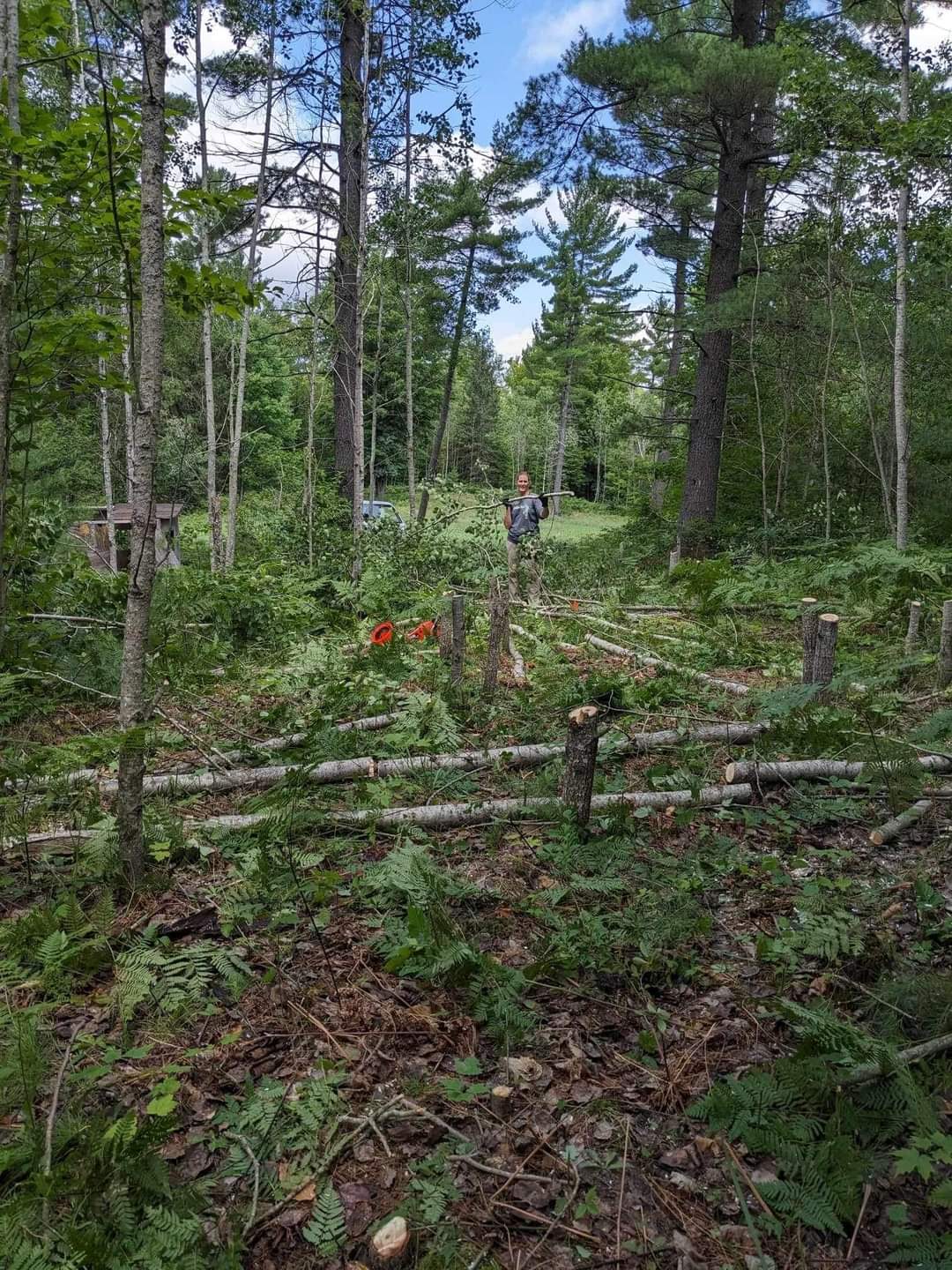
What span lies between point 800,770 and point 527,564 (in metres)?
5.22

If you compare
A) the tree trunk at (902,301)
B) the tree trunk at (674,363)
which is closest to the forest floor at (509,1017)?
the tree trunk at (902,301)

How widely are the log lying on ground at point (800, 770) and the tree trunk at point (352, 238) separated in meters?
6.59

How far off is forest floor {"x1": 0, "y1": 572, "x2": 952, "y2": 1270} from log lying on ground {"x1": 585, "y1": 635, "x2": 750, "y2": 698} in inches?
56.1

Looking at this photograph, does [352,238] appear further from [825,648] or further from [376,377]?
[825,648]

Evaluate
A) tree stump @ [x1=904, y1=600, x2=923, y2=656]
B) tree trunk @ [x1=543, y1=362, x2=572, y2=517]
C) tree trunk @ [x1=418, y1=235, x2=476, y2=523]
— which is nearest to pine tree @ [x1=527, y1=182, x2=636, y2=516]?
tree trunk @ [x1=543, y1=362, x2=572, y2=517]

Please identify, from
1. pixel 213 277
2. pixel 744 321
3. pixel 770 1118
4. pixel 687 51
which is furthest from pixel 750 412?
pixel 770 1118

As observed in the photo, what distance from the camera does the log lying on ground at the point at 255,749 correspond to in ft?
11.9

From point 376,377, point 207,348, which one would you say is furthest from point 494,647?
point 376,377

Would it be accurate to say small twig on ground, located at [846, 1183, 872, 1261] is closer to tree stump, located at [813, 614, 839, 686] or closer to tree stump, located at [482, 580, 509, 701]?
tree stump, located at [813, 614, 839, 686]

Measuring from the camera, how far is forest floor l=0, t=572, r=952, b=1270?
1.84m

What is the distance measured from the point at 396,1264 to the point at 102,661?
5.10 m

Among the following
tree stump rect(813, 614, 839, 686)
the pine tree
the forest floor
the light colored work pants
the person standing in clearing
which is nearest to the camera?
the forest floor

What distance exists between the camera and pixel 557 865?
3.44 meters

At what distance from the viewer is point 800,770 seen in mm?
4188
